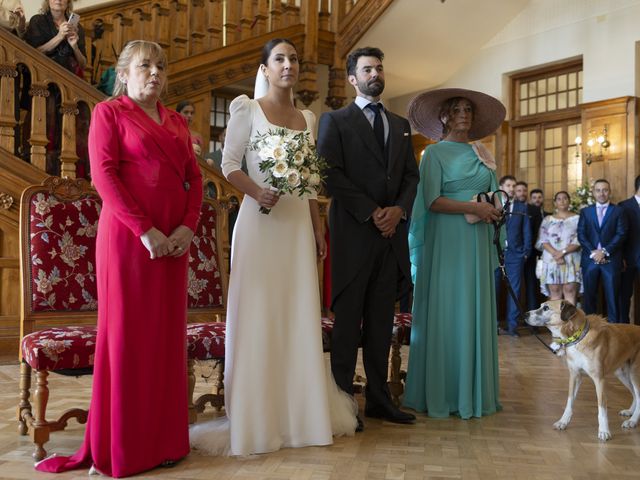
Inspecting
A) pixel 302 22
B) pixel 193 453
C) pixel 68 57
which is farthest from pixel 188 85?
pixel 193 453

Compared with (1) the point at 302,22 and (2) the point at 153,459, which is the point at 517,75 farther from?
(2) the point at 153,459

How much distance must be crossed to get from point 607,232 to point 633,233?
1.00ft

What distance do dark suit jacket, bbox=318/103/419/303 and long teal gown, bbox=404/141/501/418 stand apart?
0.39 metres

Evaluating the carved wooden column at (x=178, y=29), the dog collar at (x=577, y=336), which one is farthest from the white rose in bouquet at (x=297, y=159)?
the carved wooden column at (x=178, y=29)

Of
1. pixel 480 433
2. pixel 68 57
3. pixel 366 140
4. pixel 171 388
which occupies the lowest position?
pixel 480 433

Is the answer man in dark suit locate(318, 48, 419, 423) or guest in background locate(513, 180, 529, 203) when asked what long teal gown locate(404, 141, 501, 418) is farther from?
guest in background locate(513, 180, 529, 203)

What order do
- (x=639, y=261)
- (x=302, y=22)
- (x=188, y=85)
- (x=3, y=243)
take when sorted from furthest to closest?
(x=302, y=22) → (x=188, y=85) → (x=639, y=261) → (x=3, y=243)

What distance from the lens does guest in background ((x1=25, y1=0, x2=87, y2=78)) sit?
547 cm

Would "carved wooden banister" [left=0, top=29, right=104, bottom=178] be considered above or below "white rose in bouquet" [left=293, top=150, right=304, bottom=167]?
above

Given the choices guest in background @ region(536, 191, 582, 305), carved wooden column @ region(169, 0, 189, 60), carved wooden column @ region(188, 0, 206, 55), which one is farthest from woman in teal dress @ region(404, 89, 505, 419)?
carved wooden column @ region(188, 0, 206, 55)

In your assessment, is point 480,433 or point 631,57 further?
point 631,57

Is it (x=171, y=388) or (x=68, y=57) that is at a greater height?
(x=68, y=57)

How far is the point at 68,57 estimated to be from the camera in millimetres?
5645

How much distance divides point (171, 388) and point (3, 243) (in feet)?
9.98
